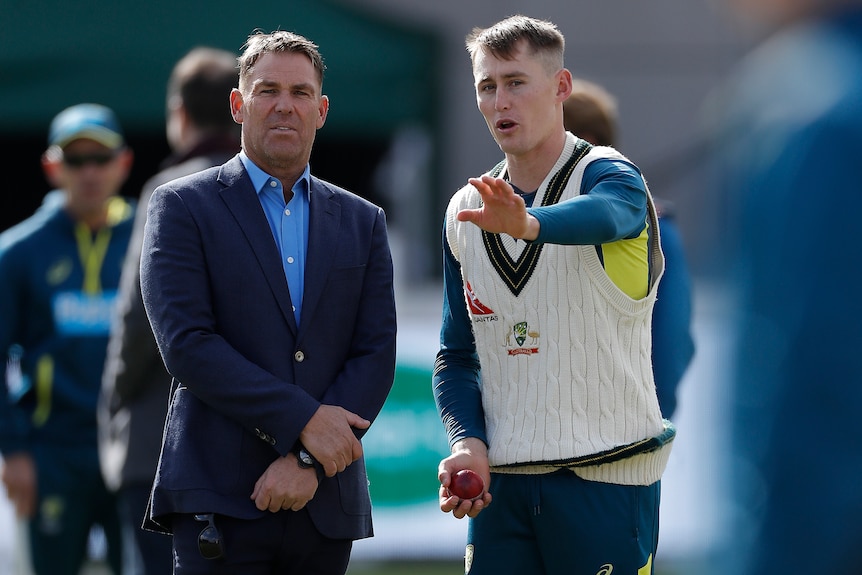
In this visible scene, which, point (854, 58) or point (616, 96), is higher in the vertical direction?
point (616, 96)

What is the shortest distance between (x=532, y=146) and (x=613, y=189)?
0.29m

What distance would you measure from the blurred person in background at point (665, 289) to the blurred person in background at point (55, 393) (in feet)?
7.59

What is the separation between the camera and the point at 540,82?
3561 millimetres

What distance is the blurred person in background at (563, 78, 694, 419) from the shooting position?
13.8ft

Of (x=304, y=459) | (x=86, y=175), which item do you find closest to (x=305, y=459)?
(x=304, y=459)

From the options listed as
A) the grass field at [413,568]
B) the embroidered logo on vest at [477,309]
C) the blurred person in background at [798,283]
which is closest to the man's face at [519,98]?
the embroidered logo on vest at [477,309]

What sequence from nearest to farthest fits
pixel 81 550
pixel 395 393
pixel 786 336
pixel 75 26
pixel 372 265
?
pixel 786 336, pixel 372 265, pixel 81 550, pixel 395 393, pixel 75 26

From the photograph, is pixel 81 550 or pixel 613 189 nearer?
pixel 613 189

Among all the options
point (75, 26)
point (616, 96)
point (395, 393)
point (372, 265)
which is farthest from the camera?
point (616, 96)

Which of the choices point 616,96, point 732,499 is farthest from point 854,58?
point 616,96

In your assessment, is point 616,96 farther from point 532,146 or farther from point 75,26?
point 532,146

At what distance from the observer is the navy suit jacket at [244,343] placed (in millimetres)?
3441

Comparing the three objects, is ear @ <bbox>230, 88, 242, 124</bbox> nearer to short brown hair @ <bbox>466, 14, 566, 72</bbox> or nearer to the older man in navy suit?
the older man in navy suit

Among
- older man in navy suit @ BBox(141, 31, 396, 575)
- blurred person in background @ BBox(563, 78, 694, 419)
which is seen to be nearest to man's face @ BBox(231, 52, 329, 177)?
older man in navy suit @ BBox(141, 31, 396, 575)
